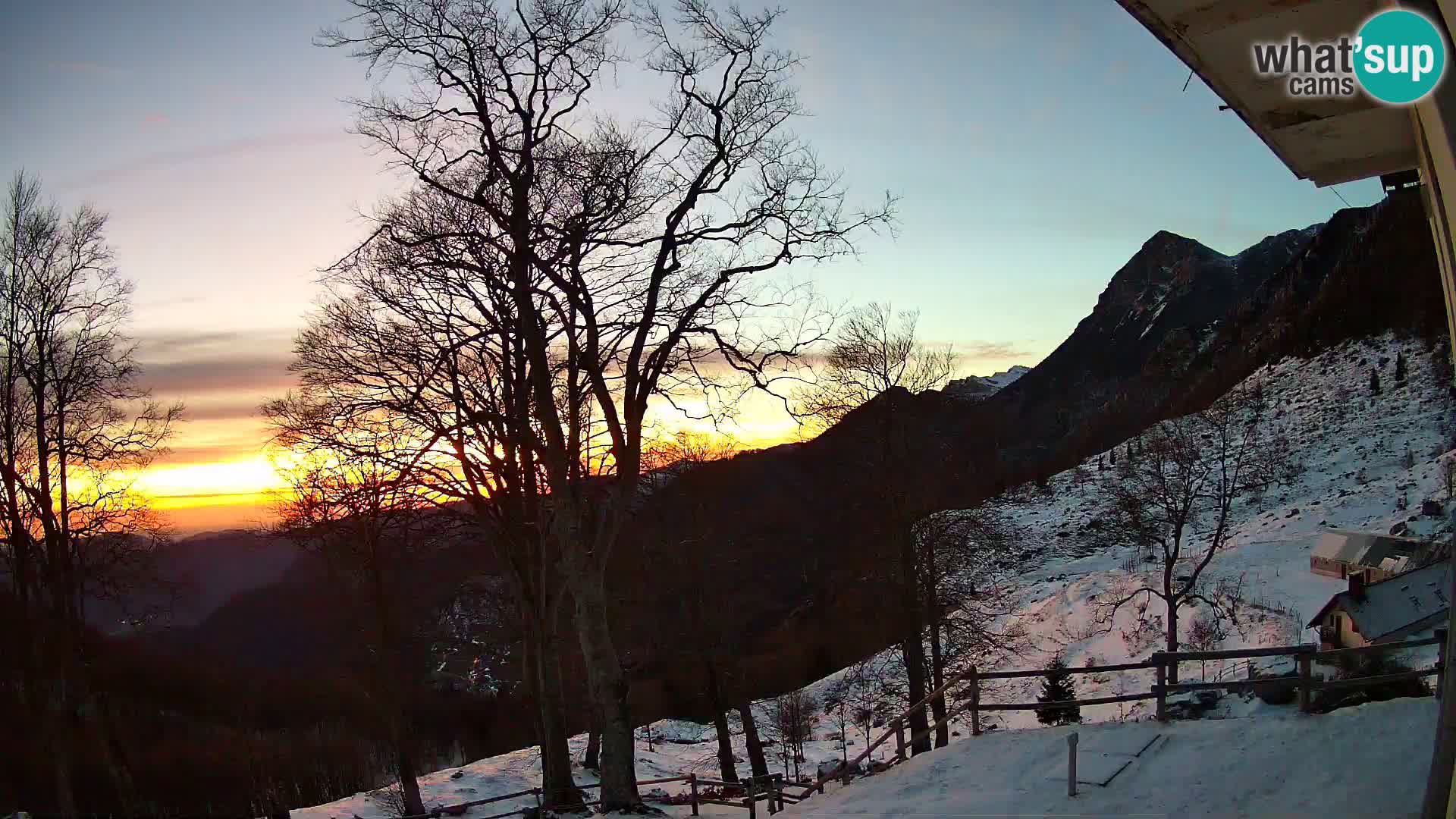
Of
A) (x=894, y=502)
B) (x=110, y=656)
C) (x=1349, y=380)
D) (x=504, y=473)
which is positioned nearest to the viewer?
(x=504, y=473)

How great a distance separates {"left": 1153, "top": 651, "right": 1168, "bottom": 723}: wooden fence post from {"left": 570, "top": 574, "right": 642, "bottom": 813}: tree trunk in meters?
7.29

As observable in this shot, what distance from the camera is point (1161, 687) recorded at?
464 inches

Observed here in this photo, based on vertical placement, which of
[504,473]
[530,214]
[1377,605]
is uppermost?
[530,214]

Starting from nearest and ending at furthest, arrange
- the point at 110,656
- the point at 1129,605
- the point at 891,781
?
1. the point at 891,781
2. the point at 110,656
3. the point at 1129,605

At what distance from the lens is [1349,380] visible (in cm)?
6706

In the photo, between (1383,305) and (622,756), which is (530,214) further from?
(1383,305)

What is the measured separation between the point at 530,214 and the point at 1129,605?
115 feet

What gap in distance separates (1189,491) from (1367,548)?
530 inches

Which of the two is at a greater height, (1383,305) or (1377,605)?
(1383,305)

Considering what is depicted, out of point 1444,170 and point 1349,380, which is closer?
point 1444,170

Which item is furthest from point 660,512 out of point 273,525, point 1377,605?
point 1377,605

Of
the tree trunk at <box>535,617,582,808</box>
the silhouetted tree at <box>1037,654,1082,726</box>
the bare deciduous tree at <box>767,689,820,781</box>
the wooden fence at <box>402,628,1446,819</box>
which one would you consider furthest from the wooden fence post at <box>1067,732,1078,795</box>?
the bare deciduous tree at <box>767,689,820,781</box>

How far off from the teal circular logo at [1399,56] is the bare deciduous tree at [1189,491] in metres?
12.9

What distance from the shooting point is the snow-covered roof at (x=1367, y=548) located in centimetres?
3306
